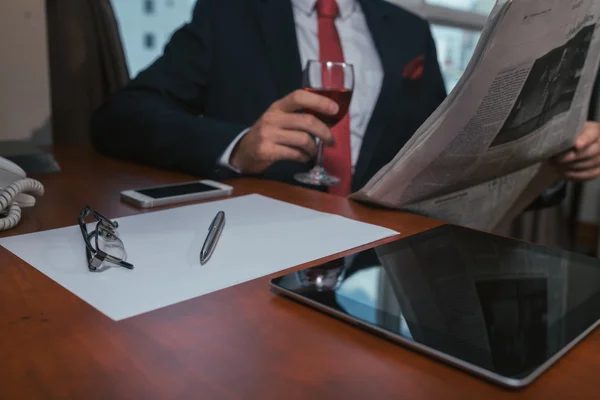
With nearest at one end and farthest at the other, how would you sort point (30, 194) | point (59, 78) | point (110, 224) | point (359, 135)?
point (110, 224) → point (30, 194) → point (359, 135) → point (59, 78)

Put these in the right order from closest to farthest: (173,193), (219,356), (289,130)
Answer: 1. (219,356)
2. (173,193)
3. (289,130)

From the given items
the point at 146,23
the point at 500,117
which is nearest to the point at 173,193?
the point at 500,117

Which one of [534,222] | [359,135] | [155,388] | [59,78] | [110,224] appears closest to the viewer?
Answer: [155,388]

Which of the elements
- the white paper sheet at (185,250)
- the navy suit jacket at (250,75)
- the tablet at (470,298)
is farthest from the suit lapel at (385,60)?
the tablet at (470,298)

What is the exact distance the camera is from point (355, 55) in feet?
4.18

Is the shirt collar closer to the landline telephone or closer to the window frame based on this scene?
the landline telephone

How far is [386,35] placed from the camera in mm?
1288

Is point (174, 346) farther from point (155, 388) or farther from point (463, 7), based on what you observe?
point (463, 7)

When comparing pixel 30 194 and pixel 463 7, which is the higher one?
pixel 463 7

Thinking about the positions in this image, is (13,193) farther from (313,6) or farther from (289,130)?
(313,6)

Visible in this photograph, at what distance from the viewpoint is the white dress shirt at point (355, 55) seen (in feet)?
4.09

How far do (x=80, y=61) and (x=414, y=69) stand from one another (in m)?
0.85

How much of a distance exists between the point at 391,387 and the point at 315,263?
18 centimetres

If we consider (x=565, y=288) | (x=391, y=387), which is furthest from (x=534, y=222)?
(x=391, y=387)
